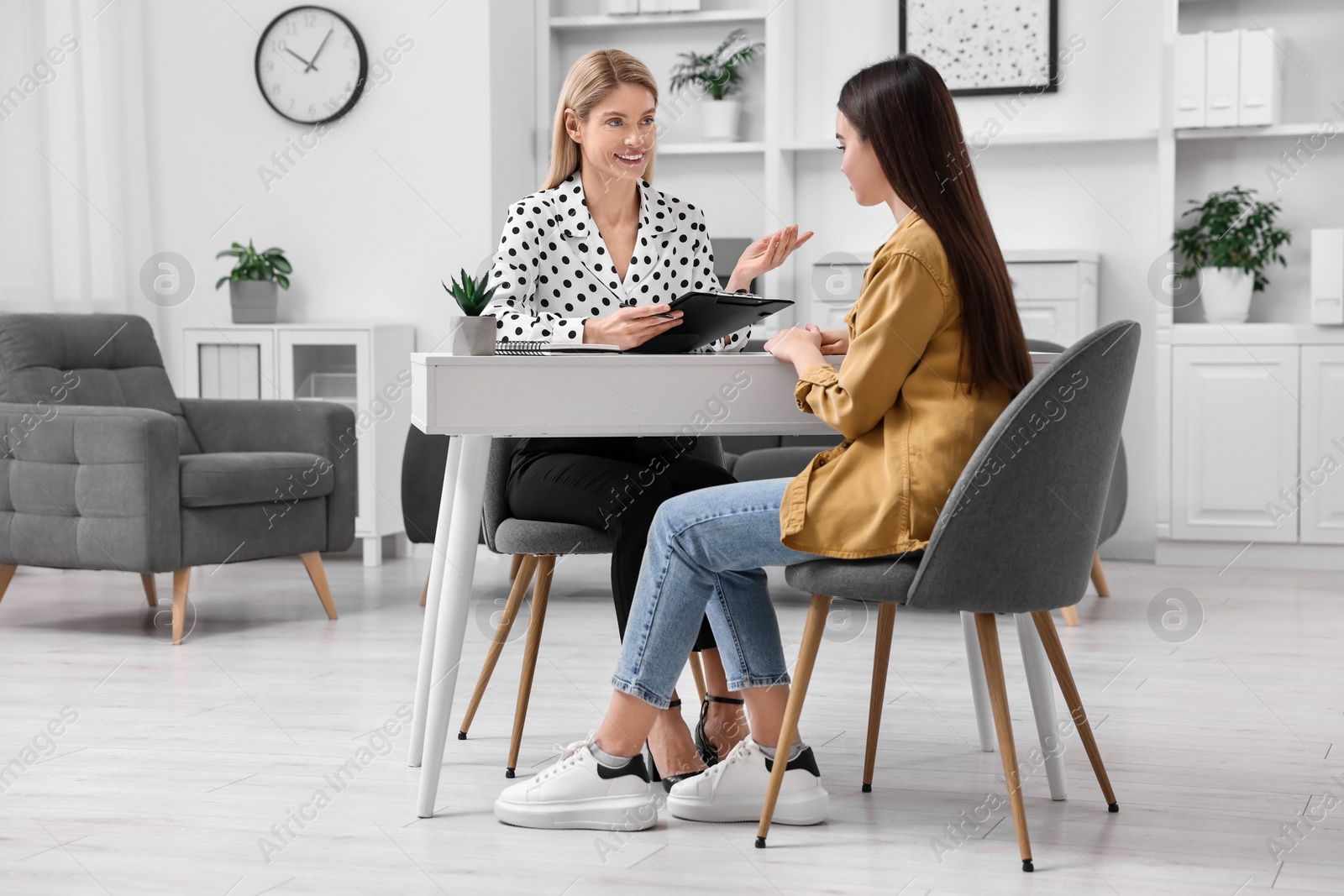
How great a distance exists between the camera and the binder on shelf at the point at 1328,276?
4551 mm

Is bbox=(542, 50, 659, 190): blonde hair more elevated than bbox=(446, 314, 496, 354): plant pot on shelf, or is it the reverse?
bbox=(542, 50, 659, 190): blonde hair

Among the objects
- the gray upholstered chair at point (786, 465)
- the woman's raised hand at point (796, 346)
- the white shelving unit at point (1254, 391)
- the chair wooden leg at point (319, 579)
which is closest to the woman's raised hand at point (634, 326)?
the woman's raised hand at point (796, 346)

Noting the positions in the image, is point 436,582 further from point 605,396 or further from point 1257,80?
point 1257,80

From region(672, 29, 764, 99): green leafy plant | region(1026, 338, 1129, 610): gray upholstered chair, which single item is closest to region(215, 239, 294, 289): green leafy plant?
region(672, 29, 764, 99): green leafy plant

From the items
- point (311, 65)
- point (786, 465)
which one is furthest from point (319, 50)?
point (786, 465)

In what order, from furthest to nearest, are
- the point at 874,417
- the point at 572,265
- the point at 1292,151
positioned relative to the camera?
the point at 1292,151 → the point at 572,265 → the point at 874,417

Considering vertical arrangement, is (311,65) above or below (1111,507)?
above

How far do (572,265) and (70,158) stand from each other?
324 cm

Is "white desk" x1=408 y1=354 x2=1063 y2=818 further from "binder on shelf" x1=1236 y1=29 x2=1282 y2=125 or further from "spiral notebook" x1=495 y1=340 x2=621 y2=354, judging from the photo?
"binder on shelf" x1=1236 y1=29 x2=1282 y2=125

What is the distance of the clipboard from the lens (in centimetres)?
188

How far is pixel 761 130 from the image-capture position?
5.34 metres

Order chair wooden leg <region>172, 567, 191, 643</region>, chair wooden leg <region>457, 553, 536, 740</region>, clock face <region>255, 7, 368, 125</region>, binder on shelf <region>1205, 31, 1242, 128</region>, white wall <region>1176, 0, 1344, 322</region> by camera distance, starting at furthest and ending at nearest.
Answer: clock face <region>255, 7, 368, 125</region> < white wall <region>1176, 0, 1344, 322</region> < binder on shelf <region>1205, 31, 1242, 128</region> < chair wooden leg <region>172, 567, 191, 643</region> < chair wooden leg <region>457, 553, 536, 740</region>

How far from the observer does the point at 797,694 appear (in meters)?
1.86

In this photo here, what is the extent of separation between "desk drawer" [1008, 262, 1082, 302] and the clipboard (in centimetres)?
288
